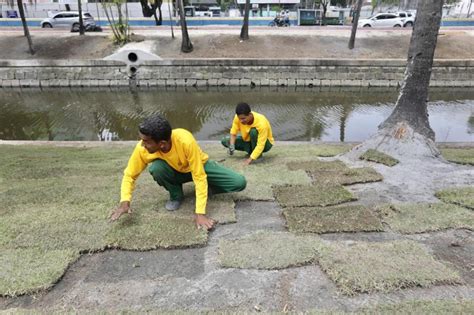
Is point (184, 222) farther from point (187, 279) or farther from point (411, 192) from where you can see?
point (411, 192)

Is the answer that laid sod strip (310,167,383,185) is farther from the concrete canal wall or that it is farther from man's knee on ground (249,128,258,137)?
the concrete canal wall

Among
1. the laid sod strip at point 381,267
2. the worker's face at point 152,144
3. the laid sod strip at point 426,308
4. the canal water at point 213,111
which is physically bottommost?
the canal water at point 213,111

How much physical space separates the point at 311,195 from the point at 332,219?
0.59 meters

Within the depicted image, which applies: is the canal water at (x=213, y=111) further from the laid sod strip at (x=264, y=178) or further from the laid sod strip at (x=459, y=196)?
the laid sod strip at (x=459, y=196)

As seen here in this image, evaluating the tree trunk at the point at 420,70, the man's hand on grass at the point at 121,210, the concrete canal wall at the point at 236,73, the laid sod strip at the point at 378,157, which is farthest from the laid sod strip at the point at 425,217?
the concrete canal wall at the point at 236,73

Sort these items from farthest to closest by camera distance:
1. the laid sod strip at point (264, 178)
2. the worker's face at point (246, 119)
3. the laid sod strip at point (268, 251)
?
the worker's face at point (246, 119)
the laid sod strip at point (264, 178)
the laid sod strip at point (268, 251)

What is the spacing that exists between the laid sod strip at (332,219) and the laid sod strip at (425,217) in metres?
0.17

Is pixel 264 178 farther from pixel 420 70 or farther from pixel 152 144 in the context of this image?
pixel 420 70

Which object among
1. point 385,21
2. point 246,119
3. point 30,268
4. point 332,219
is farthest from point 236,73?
point 385,21

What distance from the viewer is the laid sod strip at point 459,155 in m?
5.34

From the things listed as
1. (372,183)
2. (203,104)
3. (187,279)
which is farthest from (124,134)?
(187,279)

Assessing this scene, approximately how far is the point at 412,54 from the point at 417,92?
555mm

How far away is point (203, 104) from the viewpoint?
13.5 m

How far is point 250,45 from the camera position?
19.8 m
